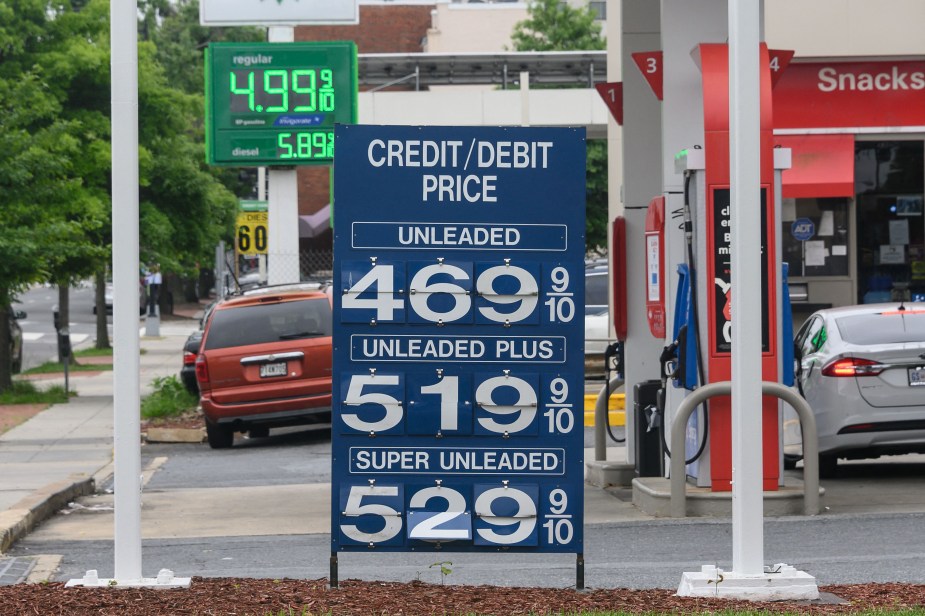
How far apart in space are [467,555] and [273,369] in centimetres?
909

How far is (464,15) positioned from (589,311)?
179 feet

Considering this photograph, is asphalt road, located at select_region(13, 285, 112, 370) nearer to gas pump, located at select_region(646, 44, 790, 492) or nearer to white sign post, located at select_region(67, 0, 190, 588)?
gas pump, located at select_region(646, 44, 790, 492)

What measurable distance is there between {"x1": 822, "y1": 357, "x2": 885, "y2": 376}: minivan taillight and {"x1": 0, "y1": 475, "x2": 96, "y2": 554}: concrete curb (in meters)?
6.56

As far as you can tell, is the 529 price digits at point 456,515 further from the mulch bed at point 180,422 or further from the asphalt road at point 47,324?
the asphalt road at point 47,324

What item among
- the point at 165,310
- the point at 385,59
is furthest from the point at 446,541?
the point at 165,310

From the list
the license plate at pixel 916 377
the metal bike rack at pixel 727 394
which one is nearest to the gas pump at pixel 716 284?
the metal bike rack at pixel 727 394

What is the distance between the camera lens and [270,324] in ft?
61.2

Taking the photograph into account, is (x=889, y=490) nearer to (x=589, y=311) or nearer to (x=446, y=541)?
(x=446, y=541)

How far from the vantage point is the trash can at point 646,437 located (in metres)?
12.2

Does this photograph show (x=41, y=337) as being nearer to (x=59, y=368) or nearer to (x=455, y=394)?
(x=59, y=368)

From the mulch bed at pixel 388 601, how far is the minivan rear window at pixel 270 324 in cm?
1108

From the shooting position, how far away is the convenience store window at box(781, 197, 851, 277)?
22141 mm

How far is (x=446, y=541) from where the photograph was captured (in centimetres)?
716

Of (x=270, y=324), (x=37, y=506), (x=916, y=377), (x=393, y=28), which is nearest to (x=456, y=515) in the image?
(x=37, y=506)
